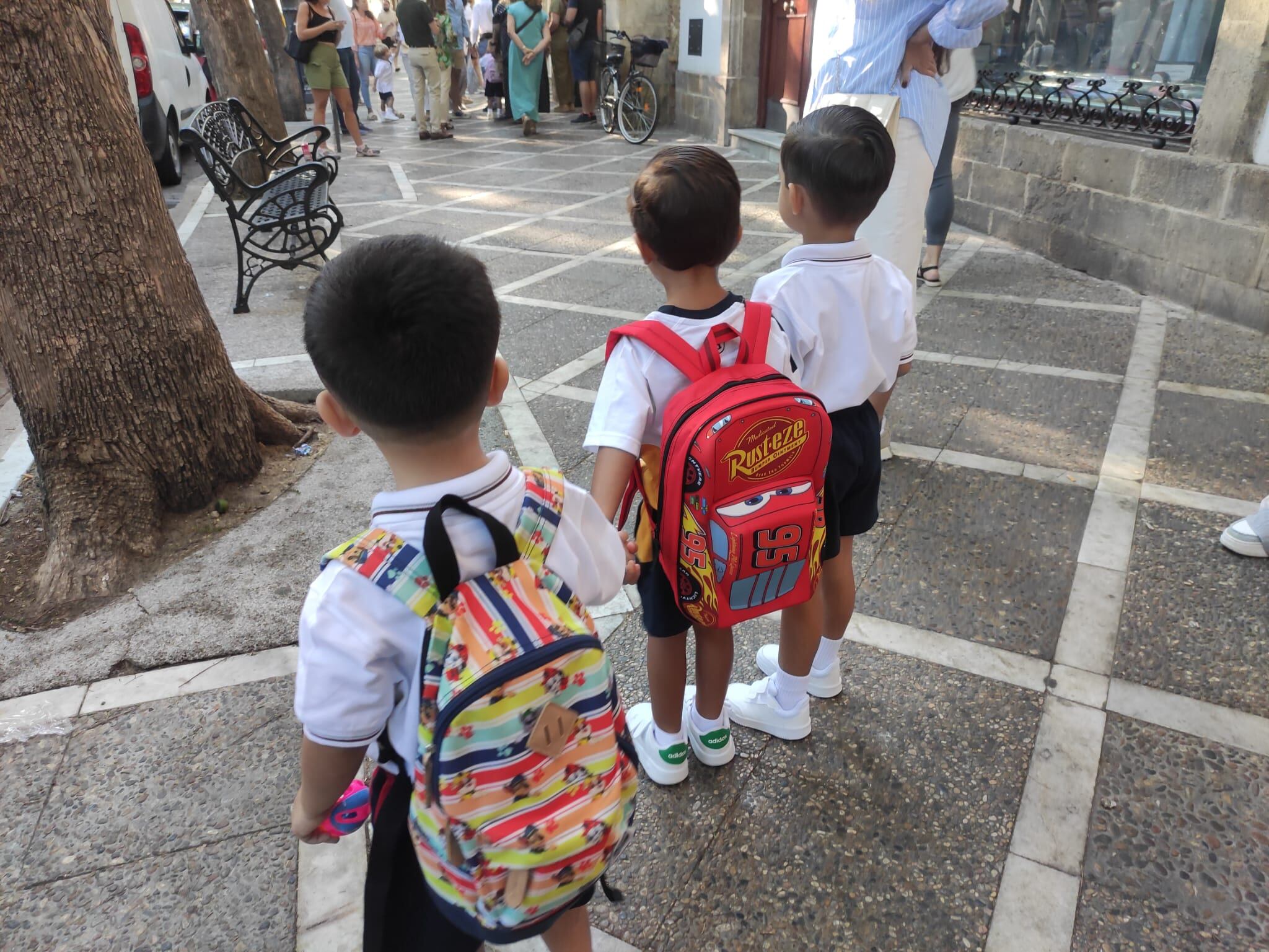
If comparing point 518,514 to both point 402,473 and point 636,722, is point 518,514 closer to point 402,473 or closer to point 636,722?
point 402,473

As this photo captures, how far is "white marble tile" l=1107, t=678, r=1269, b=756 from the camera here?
2107 mm

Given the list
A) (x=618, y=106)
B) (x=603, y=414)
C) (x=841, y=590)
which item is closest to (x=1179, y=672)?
(x=841, y=590)

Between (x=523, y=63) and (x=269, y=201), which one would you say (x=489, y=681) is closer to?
(x=269, y=201)

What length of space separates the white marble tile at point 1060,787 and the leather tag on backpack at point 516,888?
1270mm

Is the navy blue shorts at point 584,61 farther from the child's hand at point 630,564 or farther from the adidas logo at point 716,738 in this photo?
the child's hand at point 630,564

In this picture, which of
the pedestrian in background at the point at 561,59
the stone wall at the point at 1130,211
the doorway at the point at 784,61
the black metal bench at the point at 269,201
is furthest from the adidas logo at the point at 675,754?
Result: the pedestrian in background at the point at 561,59

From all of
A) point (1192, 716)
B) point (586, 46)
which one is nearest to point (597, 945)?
point (1192, 716)

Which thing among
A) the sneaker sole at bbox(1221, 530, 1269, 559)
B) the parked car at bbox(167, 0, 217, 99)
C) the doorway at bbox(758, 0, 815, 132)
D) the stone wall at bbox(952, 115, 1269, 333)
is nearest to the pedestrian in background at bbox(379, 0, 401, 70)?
the parked car at bbox(167, 0, 217, 99)

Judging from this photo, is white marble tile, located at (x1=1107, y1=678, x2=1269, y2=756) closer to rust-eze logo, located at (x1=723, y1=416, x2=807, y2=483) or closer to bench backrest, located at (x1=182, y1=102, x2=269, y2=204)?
rust-eze logo, located at (x1=723, y1=416, x2=807, y2=483)

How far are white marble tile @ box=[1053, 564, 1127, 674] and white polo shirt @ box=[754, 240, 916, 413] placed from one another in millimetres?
1107

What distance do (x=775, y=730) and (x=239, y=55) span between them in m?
8.57

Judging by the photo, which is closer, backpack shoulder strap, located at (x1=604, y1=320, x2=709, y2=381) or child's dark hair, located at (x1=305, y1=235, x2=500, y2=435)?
child's dark hair, located at (x1=305, y1=235, x2=500, y2=435)

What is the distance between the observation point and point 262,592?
2723mm

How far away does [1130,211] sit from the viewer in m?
5.38
